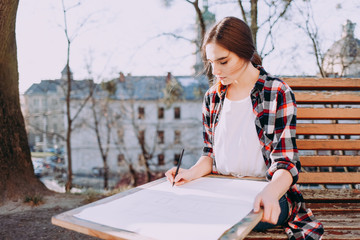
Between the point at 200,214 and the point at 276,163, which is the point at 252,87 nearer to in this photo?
the point at 276,163

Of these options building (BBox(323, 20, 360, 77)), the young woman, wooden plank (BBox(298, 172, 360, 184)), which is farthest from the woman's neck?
building (BBox(323, 20, 360, 77))

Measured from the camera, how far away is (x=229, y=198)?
4.35 feet

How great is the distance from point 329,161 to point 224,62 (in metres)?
1.20

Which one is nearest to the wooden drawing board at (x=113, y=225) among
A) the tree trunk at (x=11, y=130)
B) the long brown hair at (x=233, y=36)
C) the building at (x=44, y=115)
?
the long brown hair at (x=233, y=36)

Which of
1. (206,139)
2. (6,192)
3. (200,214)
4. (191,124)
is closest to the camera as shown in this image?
(200,214)

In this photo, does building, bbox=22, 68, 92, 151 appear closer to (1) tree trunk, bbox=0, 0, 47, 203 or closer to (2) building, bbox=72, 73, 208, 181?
(2) building, bbox=72, 73, 208, 181

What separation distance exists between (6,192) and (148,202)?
3.12m

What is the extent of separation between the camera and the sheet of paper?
1011mm

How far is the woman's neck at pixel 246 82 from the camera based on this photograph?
67.4 inches

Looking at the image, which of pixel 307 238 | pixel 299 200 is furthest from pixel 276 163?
pixel 307 238

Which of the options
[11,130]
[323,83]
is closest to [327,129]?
[323,83]

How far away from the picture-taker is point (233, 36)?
1552 millimetres

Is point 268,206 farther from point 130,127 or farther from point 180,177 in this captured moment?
point 130,127

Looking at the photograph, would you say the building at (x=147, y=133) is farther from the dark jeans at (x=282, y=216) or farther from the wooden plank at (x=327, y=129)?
the dark jeans at (x=282, y=216)
